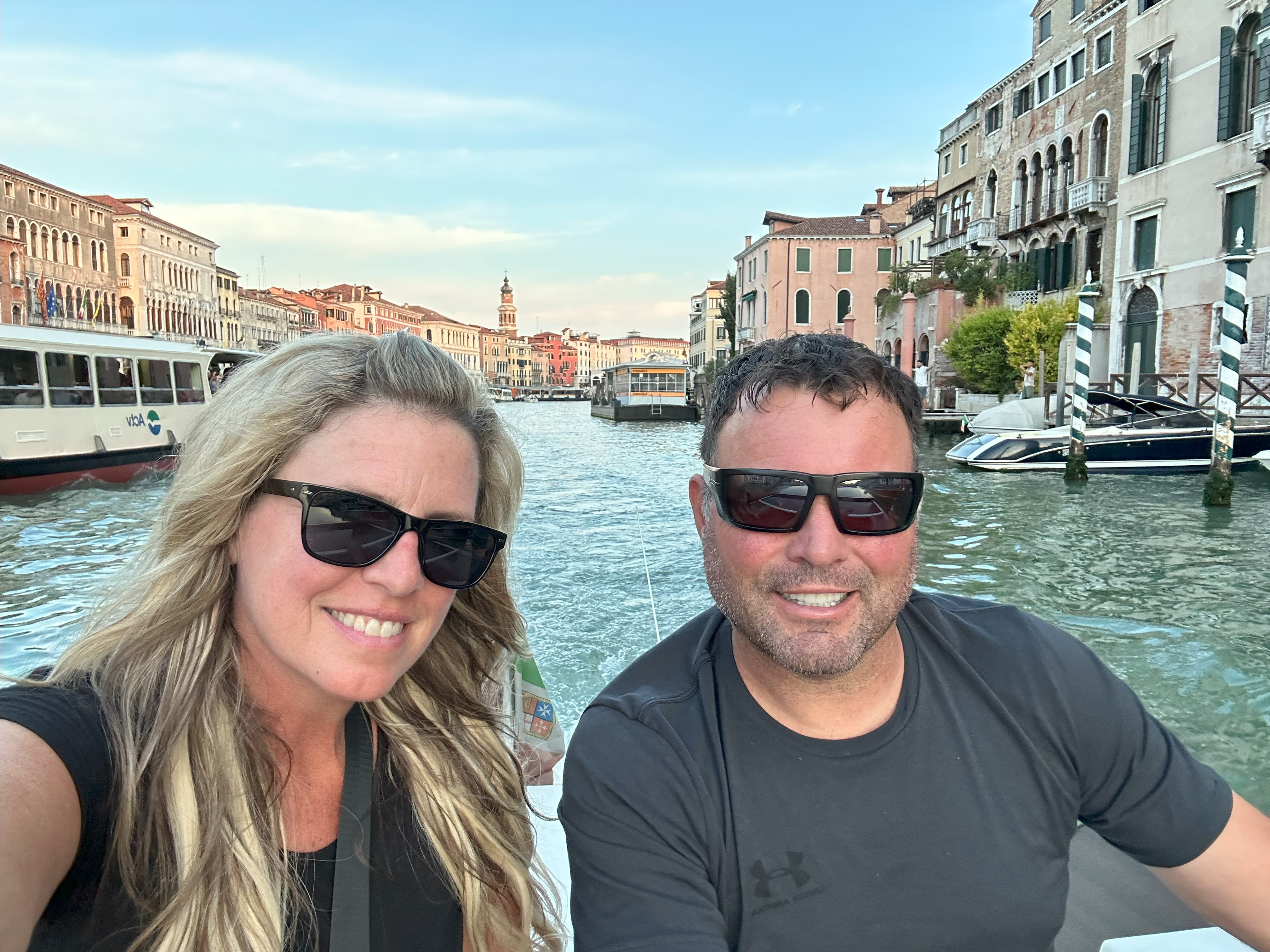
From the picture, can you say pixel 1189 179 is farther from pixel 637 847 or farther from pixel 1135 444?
pixel 637 847

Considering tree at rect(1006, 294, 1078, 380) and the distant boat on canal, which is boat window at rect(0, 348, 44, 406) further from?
the distant boat on canal

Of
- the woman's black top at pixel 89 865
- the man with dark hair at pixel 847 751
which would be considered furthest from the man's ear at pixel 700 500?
the woman's black top at pixel 89 865

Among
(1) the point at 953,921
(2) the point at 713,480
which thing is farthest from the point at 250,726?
(1) the point at 953,921

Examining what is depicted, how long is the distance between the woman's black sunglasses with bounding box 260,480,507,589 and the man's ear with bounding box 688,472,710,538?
0.42 m

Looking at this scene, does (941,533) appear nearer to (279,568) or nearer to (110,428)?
(279,568)

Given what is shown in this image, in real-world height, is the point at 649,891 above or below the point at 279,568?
below

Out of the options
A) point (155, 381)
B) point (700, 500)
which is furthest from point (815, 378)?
point (155, 381)

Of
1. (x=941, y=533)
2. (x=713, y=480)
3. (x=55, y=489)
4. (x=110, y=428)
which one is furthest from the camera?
(x=110, y=428)

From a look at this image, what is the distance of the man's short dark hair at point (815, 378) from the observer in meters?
1.43

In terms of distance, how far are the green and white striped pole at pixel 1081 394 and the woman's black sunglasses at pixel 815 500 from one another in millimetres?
12590

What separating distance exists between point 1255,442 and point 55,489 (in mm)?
16710

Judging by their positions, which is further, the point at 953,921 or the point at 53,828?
the point at 953,921

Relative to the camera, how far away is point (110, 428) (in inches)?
532

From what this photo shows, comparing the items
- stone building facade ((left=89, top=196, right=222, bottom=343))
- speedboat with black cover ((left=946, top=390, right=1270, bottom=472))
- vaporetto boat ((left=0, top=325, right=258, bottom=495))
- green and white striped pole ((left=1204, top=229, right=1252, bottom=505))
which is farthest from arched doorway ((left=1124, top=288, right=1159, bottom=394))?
stone building facade ((left=89, top=196, right=222, bottom=343))
